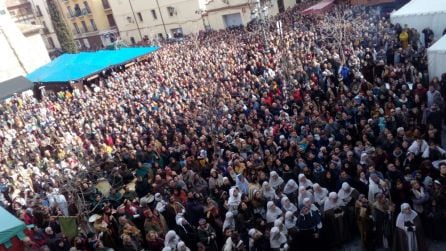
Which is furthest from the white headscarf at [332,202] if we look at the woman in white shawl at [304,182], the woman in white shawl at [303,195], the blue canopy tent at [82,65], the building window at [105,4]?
the building window at [105,4]

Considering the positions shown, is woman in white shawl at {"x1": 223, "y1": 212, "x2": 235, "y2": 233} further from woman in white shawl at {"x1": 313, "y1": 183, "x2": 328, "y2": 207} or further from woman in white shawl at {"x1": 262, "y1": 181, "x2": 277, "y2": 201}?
woman in white shawl at {"x1": 313, "y1": 183, "x2": 328, "y2": 207}

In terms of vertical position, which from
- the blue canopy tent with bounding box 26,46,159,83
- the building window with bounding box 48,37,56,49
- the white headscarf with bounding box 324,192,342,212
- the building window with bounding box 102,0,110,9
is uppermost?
the building window with bounding box 102,0,110,9

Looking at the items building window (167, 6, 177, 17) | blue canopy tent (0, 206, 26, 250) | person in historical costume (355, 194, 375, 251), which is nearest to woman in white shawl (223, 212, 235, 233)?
person in historical costume (355, 194, 375, 251)

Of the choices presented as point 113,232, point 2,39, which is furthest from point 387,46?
point 2,39

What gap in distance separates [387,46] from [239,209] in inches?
365

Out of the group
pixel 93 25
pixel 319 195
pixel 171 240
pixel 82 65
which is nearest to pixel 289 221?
pixel 319 195

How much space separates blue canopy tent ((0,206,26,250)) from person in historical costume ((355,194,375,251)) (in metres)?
6.92

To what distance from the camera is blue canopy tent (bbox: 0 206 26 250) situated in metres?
8.52

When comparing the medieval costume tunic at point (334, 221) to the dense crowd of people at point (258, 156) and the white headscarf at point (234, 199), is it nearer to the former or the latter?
the dense crowd of people at point (258, 156)

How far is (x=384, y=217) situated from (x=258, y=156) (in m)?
3.33

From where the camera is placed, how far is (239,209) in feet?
25.3

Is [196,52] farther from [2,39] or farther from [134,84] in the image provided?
[2,39]

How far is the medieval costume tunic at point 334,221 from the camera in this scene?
7.17 metres

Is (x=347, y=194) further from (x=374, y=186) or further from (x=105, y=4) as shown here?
(x=105, y=4)
